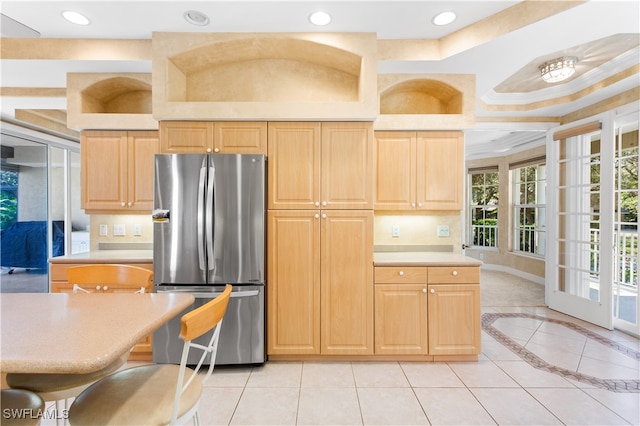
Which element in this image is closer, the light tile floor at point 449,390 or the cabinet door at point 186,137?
the light tile floor at point 449,390

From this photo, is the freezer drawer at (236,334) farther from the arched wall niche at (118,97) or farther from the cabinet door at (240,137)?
the arched wall niche at (118,97)

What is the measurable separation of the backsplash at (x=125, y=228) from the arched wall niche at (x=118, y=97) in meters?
1.14

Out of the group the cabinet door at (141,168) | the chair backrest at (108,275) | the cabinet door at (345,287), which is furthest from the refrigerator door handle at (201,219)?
the cabinet door at (345,287)

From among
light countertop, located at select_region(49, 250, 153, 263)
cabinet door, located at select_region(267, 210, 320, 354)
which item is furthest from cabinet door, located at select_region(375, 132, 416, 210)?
light countertop, located at select_region(49, 250, 153, 263)

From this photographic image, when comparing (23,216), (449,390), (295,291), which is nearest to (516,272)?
(449,390)

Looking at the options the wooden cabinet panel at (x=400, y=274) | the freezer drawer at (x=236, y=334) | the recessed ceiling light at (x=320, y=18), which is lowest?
the freezer drawer at (x=236, y=334)

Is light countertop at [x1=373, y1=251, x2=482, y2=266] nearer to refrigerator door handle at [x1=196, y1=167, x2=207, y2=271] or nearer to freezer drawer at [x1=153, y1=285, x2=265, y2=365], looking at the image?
freezer drawer at [x1=153, y1=285, x2=265, y2=365]

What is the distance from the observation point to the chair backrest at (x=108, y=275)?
6.15ft

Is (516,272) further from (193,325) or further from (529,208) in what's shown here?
(193,325)

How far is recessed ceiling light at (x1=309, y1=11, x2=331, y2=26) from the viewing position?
8.00 ft

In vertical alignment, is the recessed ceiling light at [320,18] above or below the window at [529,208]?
above

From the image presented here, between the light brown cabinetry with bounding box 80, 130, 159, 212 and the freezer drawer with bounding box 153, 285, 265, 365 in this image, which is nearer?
the freezer drawer with bounding box 153, 285, 265, 365

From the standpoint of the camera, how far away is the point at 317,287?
2768 mm

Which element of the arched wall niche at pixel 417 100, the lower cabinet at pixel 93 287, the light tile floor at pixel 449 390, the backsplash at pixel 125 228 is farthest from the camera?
the backsplash at pixel 125 228
